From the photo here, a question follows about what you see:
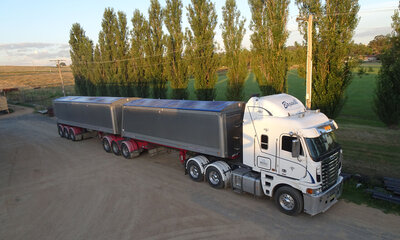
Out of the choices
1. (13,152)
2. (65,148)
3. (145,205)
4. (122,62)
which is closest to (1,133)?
(13,152)

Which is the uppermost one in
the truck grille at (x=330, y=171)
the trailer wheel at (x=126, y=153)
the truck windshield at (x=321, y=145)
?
the truck windshield at (x=321, y=145)

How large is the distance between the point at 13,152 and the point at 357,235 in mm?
20860

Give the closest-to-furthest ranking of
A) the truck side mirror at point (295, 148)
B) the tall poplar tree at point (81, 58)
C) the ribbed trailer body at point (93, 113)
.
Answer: the truck side mirror at point (295, 148) → the ribbed trailer body at point (93, 113) → the tall poplar tree at point (81, 58)

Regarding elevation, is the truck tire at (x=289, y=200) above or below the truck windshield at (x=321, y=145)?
below

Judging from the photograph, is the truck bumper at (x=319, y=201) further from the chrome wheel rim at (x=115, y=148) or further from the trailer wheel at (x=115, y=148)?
the chrome wheel rim at (x=115, y=148)

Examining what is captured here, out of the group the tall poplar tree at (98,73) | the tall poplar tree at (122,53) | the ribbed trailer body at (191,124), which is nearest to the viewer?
the ribbed trailer body at (191,124)

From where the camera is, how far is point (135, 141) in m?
15.2

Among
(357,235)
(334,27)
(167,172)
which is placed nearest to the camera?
(357,235)

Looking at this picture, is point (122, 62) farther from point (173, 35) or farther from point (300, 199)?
point (300, 199)

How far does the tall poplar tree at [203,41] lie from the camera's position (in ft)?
71.1

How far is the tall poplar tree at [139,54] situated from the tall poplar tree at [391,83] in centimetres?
2154

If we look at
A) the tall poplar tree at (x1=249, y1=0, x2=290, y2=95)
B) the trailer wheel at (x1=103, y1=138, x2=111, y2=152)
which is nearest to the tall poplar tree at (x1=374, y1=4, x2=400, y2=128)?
the tall poplar tree at (x1=249, y1=0, x2=290, y2=95)

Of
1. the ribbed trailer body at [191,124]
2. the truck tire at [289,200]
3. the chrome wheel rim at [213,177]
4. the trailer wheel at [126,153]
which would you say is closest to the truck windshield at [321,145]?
the truck tire at [289,200]

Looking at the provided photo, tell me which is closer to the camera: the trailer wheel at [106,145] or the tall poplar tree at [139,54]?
the trailer wheel at [106,145]
